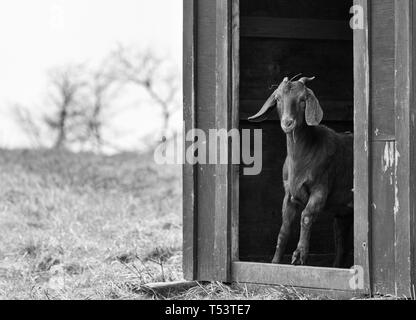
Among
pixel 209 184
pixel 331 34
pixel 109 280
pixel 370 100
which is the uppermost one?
pixel 331 34

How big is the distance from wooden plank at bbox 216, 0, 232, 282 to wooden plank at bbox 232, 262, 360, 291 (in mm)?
116

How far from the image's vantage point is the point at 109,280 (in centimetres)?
795

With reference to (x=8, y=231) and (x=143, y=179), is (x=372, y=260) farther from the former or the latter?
(x=143, y=179)

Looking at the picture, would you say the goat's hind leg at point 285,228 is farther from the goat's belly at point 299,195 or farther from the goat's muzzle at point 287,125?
the goat's muzzle at point 287,125

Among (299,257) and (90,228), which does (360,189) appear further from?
(90,228)

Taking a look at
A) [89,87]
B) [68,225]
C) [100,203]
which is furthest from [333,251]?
[89,87]

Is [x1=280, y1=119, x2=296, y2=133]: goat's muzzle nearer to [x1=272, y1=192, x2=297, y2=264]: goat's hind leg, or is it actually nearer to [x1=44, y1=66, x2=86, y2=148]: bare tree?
[x1=272, y1=192, x2=297, y2=264]: goat's hind leg

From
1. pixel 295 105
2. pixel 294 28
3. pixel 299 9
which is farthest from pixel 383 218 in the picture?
pixel 299 9

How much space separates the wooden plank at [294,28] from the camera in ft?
27.1

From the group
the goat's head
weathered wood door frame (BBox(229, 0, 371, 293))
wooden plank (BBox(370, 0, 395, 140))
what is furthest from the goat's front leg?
wooden plank (BBox(370, 0, 395, 140))

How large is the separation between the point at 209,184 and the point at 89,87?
2006 centimetres

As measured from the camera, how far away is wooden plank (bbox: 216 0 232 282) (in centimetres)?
714

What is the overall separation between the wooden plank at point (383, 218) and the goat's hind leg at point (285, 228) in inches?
45.9
